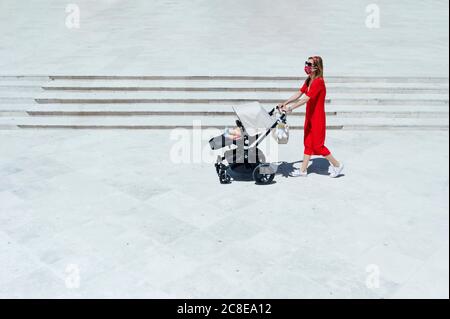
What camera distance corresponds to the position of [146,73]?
38.6ft

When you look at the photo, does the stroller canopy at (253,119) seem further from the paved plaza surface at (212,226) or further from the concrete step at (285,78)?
the concrete step at (285,78)

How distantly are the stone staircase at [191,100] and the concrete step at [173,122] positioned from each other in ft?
0.07

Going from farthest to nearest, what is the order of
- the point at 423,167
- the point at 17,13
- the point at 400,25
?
the point at 17,13 < the point at 400,25 < the point at 423,167

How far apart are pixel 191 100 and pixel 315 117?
4148mm

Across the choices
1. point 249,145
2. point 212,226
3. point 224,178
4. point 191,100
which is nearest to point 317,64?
point 249,145

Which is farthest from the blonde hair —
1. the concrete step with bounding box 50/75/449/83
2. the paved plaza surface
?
the concrete step with bounding box 50/75/449/83

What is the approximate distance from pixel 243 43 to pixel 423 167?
27.3 feet

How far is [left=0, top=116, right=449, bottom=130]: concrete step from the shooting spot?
33.4 feet

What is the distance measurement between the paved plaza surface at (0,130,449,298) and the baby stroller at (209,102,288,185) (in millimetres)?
253

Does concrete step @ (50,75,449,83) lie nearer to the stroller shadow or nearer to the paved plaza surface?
the paved plaza surface

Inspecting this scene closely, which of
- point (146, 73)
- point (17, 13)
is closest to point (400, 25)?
point (146, 73)

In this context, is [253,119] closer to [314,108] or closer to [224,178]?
[314,108]

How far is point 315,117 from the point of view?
7.49 metres
